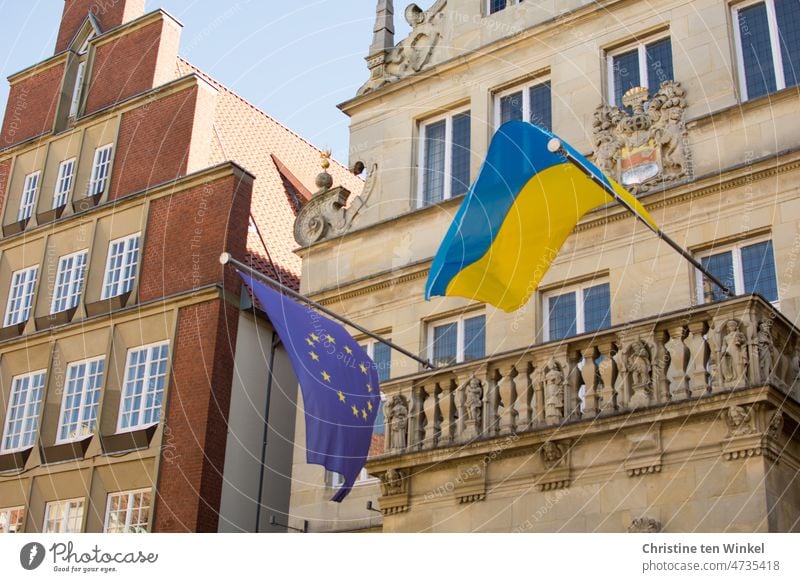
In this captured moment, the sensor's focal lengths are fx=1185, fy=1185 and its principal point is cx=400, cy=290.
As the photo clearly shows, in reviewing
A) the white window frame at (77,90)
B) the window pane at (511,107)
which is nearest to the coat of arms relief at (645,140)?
the window pane at (511,107)

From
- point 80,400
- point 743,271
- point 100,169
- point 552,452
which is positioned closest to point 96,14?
Result: point 100,169

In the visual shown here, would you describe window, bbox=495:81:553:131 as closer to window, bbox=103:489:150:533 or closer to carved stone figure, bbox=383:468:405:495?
carved stone figure, bbox=383:468:405:495

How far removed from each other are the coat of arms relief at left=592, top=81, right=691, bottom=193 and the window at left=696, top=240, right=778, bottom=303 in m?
1.60

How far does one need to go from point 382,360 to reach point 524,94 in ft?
19.1

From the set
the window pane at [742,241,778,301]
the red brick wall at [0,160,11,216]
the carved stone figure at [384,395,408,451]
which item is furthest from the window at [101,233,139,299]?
the window pane at [742,241,778,301]

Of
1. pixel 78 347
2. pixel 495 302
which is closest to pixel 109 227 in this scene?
pixel 78 347

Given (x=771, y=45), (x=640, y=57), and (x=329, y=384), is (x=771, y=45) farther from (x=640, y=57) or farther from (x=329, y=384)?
(x=329, y=384)

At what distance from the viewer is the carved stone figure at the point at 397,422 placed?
1772 centimetres

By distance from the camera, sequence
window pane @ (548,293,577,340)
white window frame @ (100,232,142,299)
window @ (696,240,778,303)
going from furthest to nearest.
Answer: white window frame @ (100,232,142,299) < window pane @ (548,293,577,340) < window @ (696,240,778,303)

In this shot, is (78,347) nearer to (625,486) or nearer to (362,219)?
(362,219)

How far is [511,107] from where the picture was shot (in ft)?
75.8

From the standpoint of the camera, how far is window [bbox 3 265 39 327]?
2973cm

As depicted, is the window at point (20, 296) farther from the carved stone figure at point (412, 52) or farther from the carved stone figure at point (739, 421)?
the carved stone figure at point (739, 421)
